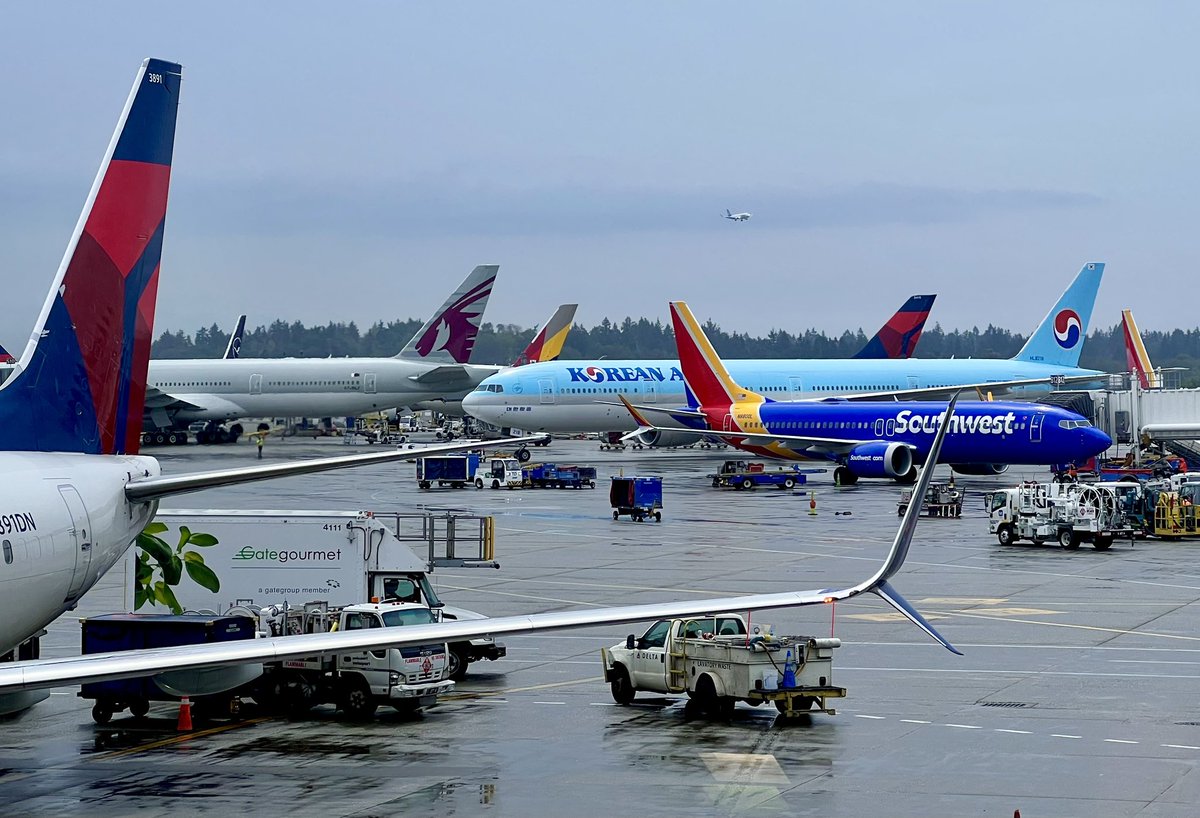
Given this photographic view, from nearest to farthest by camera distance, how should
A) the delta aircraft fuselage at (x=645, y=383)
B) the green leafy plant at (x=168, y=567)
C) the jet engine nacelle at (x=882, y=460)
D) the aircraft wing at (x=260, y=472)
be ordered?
the aircraft wing at (x=260, y=472), the green leafy plant at (x=168, y=567), the jet engine nacelle at (x=882, y=460), the delta aircraft fuselage at (x=645, y=383)

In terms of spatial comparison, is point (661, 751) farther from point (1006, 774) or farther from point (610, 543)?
point (610, 543)

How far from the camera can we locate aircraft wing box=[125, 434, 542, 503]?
50.0ft

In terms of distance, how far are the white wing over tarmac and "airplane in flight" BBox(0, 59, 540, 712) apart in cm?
222

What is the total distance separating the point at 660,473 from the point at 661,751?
62.9 metres

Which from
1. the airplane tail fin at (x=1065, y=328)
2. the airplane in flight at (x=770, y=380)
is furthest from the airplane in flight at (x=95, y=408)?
the airplane tail fin at (x=1065, y=328)

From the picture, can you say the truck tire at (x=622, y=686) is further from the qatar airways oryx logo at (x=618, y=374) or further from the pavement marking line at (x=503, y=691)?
the qatar airways oryx logo at (x=618, y=374)

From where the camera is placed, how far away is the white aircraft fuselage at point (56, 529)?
15.6m

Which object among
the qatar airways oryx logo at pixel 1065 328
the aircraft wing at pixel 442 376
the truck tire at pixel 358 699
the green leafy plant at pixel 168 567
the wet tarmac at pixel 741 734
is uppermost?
the qatar airways oryx logo at pixel 1065 328

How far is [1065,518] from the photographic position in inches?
1929

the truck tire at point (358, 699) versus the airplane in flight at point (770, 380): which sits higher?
the airplane in flight at point (770, 380)

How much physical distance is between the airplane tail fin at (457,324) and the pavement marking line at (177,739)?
82.2 meters

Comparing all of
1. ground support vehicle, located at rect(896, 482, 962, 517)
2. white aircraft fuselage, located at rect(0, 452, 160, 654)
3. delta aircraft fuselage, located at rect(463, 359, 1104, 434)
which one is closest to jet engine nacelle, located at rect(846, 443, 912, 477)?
ground support vehicle, located at rect(896, 482, 962, 517)

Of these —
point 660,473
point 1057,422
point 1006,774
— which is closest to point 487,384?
point 660,473

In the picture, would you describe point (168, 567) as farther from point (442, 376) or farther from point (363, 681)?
point (442, 376)
